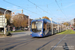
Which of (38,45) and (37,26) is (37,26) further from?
(38,45)

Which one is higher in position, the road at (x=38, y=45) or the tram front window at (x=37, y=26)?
the tram front window at (x=37, y=26)

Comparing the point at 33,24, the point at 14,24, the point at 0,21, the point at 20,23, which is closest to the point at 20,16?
the point at 20,23

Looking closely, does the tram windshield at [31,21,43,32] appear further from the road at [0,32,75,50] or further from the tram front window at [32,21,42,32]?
the road at [0,32,75,50]

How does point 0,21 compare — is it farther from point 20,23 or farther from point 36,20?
point 20,23

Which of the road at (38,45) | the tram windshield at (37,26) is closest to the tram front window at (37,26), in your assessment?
the tram windshield at (37,26)

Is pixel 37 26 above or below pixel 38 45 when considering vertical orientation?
above

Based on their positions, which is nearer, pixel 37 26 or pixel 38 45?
pixel 38 45

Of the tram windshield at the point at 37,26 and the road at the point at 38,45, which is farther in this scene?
the tram windshield at the point at 37,26

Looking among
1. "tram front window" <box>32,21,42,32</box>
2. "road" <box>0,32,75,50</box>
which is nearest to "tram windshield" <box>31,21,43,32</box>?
"tram front window" <box>32,21,42,32</box>

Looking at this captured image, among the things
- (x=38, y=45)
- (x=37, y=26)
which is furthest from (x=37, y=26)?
(x=38, y=45)

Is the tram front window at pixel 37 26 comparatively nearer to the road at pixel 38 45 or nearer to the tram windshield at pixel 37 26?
the tram windshield at pixel 37 26

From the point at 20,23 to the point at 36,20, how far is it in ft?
157

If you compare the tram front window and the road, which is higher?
the tram front window

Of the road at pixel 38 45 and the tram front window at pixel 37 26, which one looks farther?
the tram front window at pixel 37 26
